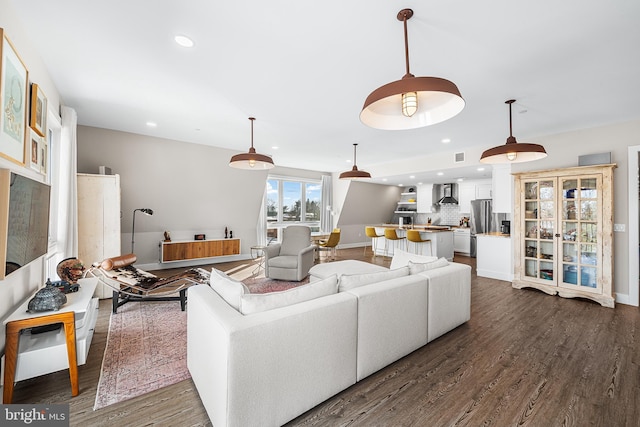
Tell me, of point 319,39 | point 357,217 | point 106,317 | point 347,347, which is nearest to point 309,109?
point 319,39

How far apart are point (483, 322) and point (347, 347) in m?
2.25

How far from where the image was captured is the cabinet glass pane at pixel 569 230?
4.28 m

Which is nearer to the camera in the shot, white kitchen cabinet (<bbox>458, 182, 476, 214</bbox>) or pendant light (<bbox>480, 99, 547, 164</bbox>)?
pendant light (<bbox>480, 99, 547, 164</bbox>)

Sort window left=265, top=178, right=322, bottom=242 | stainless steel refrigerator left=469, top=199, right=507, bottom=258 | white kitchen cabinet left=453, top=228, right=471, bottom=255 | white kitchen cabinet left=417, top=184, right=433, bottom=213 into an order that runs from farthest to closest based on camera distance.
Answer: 1. white kitchen cabinet left=417, top=184, right=433, bottom=213
2. window left=265, top=178, right=322, bottom=242
3. white kitchen cabinet left=453, top=228, right=471, bottom=255
4. stainless steel refrigerator left=469, top=199, right=507, bottom=258

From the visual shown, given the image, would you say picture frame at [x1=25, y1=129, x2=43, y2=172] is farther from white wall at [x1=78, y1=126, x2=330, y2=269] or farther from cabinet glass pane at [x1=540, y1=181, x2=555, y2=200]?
cabinet glass pane at [x1=540, y1=181, x2=555, y2=200]

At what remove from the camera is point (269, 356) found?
1565 mm

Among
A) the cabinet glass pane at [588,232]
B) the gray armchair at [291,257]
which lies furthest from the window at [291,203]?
the cabinet glass pane at [588,232]

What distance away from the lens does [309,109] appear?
146 inches

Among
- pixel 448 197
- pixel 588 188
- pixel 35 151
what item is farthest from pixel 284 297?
pixel 448 197

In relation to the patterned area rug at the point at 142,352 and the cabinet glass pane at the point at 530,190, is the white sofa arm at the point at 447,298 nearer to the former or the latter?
the patterned area rug at the point at 142,352

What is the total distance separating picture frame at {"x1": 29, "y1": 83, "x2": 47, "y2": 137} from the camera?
232 centimetres

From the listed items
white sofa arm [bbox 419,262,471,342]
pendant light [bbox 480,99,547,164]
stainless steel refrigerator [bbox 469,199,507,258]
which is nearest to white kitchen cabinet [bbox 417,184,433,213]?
stainless steel refrigerator [bbox 469,199,507,258]

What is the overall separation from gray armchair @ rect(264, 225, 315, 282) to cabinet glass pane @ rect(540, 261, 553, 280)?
398 centimetres

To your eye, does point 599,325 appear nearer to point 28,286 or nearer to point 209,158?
point 28,286
